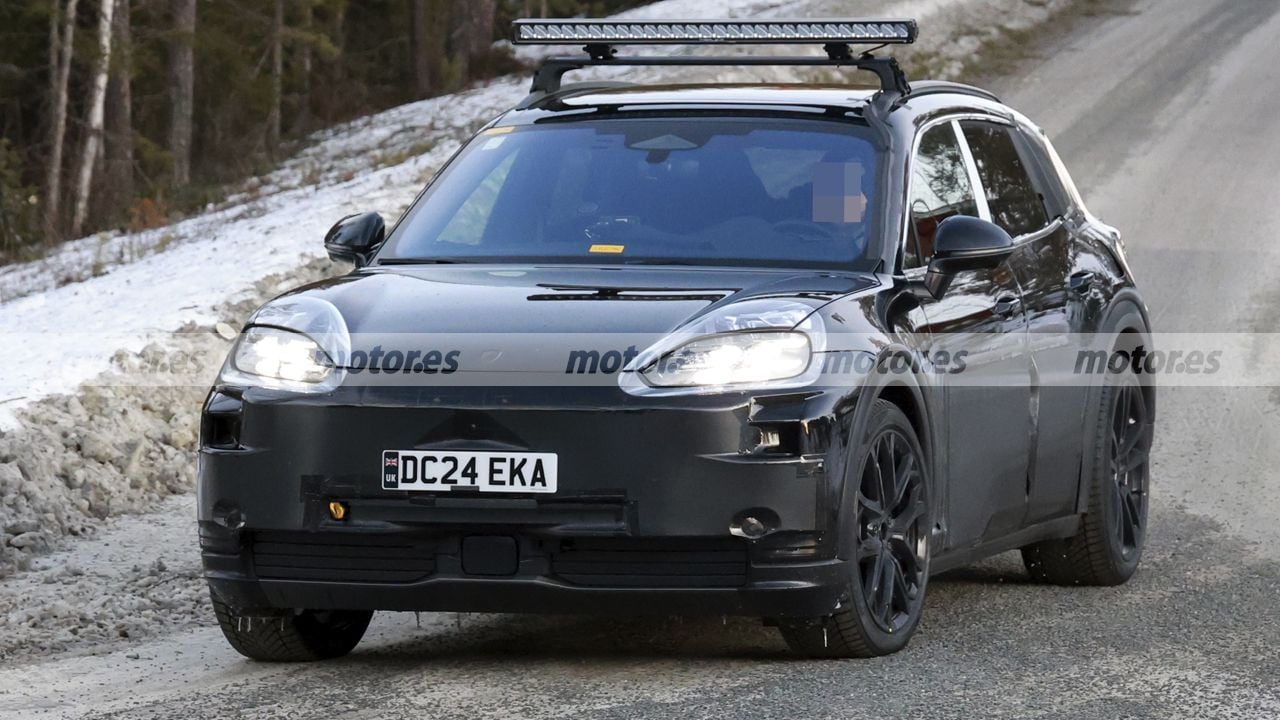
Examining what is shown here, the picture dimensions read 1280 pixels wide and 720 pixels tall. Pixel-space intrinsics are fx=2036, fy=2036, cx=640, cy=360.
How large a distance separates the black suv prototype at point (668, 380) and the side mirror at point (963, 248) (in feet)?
0.03

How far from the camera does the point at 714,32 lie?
23.4ft

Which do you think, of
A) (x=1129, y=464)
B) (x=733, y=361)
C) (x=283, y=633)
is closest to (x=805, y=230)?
(x=733, y=361)

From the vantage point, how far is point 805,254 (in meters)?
6.45

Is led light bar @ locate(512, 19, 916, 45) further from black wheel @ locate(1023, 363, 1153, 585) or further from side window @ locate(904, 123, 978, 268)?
black wheel @ locate(1023, 363, 1153, 585)

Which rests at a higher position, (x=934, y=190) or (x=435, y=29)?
(x=934, y=190)

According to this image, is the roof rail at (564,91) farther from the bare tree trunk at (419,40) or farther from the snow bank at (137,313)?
the bare tree trunk at (419,40)

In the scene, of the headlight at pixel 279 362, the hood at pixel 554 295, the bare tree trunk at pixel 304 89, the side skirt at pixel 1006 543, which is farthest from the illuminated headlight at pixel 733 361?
the bare tree trunk at pixel 304 89

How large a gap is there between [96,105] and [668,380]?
105 ft

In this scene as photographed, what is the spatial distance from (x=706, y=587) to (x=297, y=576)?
1.14 meters

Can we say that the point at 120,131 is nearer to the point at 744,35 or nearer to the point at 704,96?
the point at 704,96

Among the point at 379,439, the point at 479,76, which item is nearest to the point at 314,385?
the point at 379,439

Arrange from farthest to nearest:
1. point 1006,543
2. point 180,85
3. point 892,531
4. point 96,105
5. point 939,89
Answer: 1. point 180,85
2. point 96,105
3. point 939,89
4. point 1006,543
5. point 892,531

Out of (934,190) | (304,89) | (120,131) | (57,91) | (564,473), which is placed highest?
(934,190)

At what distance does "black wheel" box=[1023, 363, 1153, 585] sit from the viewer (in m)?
7.79
